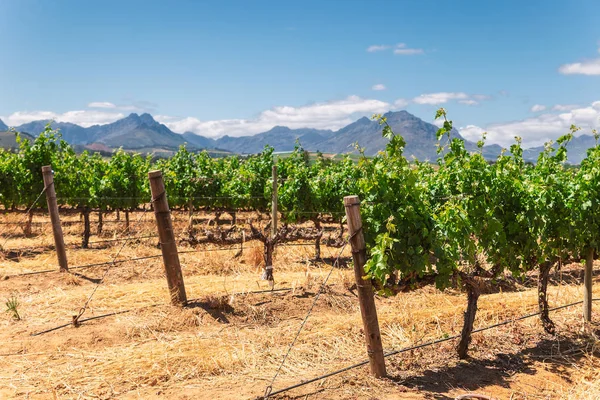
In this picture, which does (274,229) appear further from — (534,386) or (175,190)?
(534,386)

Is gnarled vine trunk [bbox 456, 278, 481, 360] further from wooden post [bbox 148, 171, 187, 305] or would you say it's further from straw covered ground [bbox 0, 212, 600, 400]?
wooden post [bbox 148, 171, 187, 305]

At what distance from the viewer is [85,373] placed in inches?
213

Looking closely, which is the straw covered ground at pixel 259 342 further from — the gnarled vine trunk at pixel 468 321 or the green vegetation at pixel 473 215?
the green vegetation at pixel 473 215

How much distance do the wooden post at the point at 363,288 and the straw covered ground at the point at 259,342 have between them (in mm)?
232

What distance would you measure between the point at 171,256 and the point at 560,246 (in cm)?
527

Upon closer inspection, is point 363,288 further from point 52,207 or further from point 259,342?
point 52,207

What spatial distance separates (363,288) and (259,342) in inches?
76.4

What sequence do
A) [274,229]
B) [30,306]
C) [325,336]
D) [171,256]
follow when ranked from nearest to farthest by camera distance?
1. [325,336]
2. [171,256]
3. [30,306]
4. [274,229]

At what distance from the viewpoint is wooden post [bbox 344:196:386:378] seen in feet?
16.6

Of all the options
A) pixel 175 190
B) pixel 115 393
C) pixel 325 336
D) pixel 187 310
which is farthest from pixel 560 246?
pixel 175 190

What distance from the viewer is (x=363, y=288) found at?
16.9ft

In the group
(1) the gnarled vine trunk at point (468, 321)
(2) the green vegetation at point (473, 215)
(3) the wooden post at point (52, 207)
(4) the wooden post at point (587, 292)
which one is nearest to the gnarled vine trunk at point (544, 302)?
(2) the green vegetation at point (473, 215)

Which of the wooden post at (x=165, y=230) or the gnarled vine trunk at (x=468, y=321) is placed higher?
the wooden post at (x=165, y=230)

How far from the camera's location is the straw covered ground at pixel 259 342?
17.0 feet
